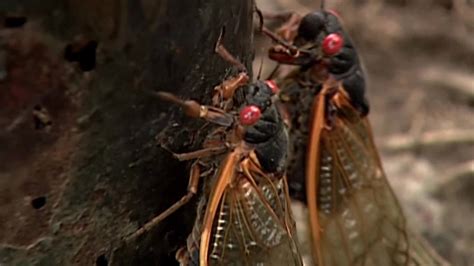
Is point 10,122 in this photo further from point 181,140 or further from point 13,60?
point 181,140

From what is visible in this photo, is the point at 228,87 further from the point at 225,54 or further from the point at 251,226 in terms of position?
the point at 251,226

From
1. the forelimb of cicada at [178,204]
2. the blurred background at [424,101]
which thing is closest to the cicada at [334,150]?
the forelimb of cicada at [178,204]

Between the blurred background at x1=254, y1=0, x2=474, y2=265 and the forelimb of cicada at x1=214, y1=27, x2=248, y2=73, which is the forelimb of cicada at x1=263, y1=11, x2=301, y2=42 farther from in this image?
the blurred background at x1=254, y1=0, x2=474, y2=265

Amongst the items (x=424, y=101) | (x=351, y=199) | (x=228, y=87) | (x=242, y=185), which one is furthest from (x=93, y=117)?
(x=424, y=101)

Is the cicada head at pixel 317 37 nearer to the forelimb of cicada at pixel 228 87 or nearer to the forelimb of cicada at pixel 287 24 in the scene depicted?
the forelimb of cicada at pixel 287 24

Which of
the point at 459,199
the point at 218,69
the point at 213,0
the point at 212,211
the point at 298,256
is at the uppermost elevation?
the point at 213,0

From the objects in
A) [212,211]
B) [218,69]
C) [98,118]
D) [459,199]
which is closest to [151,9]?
[98,118]
